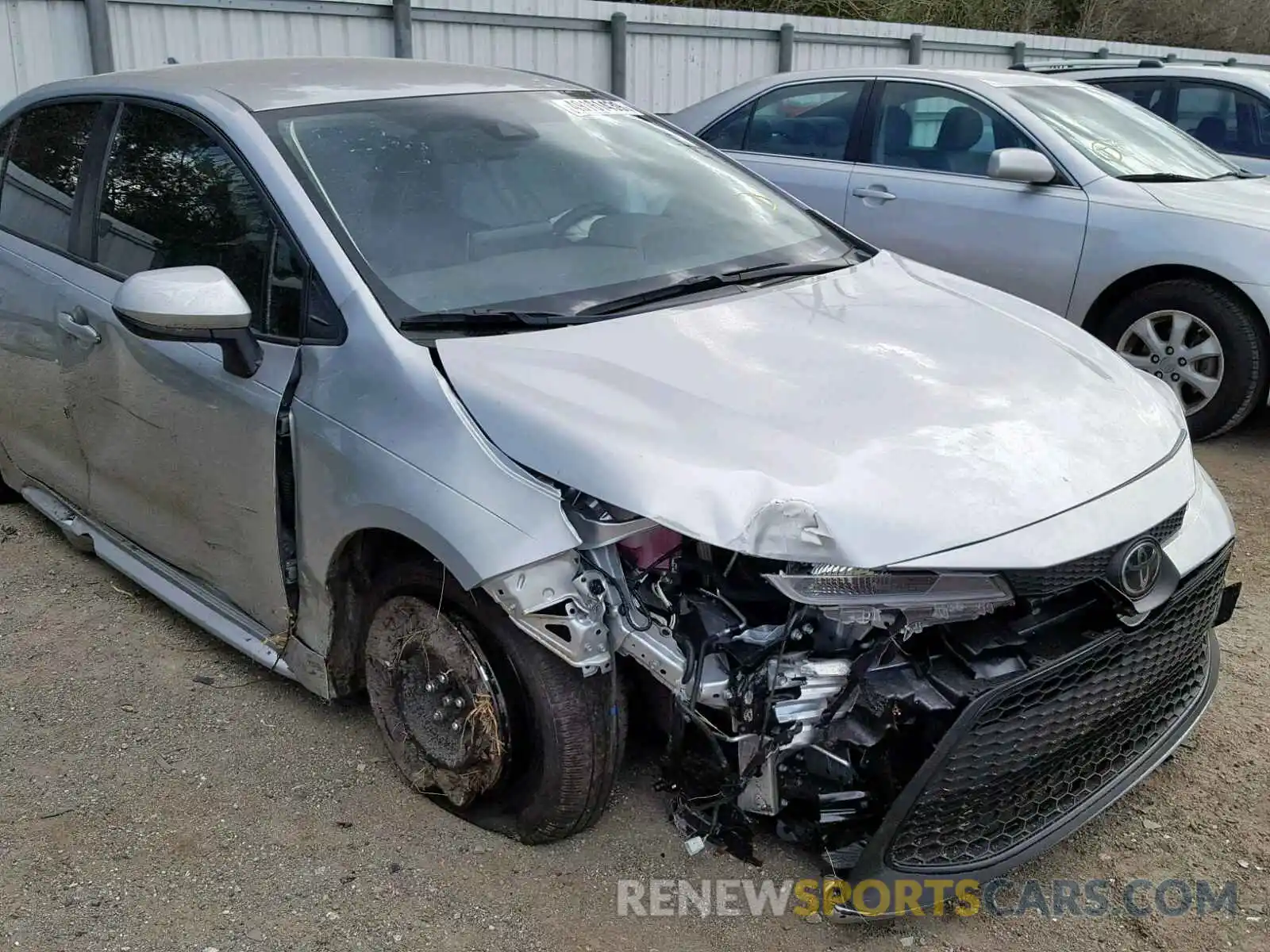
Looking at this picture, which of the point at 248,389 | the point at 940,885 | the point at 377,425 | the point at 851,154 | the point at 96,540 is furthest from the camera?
the point at 851,154

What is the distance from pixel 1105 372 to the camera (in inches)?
114

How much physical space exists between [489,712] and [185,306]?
3.73 feet

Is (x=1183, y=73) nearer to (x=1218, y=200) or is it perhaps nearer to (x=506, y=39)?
(x=1218, y=200)

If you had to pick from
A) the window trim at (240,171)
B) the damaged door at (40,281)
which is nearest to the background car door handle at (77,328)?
the damaged door at (40,281)

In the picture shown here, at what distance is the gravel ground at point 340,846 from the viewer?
2.42 meters

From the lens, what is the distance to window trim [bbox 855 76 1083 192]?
221 inches

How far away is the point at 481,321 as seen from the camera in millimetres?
2701

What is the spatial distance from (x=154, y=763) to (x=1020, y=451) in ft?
7.43

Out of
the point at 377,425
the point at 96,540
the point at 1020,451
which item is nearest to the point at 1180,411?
the point at 1020,451

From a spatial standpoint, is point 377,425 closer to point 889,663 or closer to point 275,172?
point 275,172

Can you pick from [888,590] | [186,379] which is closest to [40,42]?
[186,379]

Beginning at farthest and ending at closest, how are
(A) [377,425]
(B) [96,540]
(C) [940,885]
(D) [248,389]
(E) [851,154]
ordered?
(E) [851,154], (B) [96,540], (D) [248,389], (A) [377,425], (C) [940,885]

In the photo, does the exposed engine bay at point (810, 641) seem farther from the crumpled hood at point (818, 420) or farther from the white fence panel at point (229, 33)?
the white fence panel at point (229, 33)

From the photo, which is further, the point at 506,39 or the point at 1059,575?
the point at 506,39
